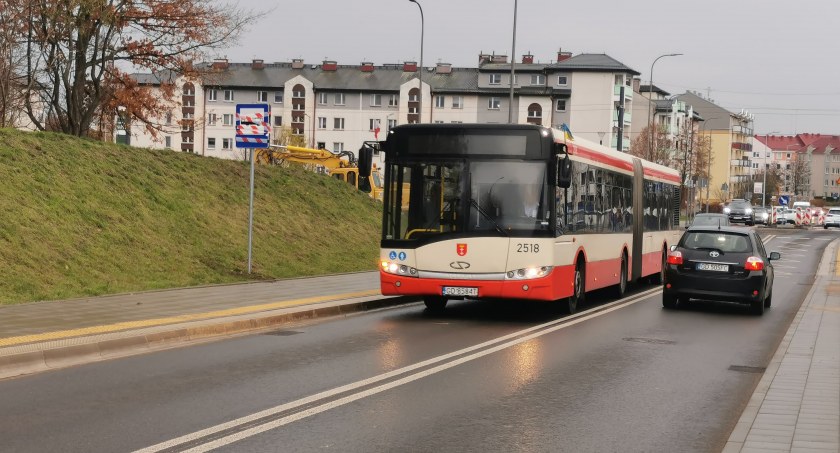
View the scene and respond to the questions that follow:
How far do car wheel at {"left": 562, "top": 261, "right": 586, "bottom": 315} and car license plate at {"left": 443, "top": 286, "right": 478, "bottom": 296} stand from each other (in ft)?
7.79

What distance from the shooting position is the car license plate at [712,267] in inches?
779

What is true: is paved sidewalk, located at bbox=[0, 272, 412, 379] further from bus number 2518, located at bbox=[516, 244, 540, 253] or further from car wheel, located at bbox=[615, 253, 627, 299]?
car wheel, located at bbox=[615, 253, 627, 299]

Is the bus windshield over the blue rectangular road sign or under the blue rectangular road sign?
under

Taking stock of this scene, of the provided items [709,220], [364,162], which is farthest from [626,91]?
[364,162]

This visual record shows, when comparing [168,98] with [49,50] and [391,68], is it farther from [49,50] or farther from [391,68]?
[391,68]

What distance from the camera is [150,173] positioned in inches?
1030

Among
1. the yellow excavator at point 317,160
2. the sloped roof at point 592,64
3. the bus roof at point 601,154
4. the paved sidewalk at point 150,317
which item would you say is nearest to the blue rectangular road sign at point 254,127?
the paved sidewalk at point 150,317

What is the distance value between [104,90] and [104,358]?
79.6ft

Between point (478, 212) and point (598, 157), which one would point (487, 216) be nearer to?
point (478, 212)

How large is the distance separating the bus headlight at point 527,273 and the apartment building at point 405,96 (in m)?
101

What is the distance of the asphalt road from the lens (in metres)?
7.87

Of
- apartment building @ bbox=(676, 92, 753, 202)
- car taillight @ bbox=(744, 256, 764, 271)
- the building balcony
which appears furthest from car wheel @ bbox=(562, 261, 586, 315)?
apartment building @ bbox=(676, 92, 753, 202)

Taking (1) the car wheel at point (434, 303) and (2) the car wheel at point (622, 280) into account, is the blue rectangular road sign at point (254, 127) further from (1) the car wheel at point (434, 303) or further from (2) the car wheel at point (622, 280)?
(2) the car wheel at point (622, 280)

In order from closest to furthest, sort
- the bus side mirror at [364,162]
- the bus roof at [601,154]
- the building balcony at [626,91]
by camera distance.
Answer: the bus side mirror at [364,162] < the bus roof at [601,154] < the building balcony at [626,91]
